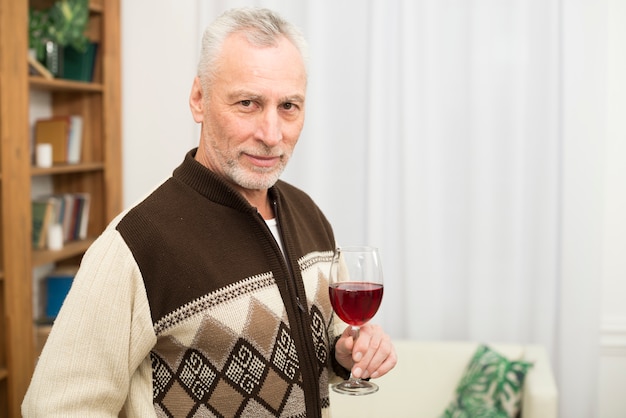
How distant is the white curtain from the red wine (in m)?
2.18

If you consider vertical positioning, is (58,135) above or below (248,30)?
below

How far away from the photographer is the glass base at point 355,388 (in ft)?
5.18

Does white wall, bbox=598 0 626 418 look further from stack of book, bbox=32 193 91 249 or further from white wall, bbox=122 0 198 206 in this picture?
stack of book, bbox=32 193 91 249

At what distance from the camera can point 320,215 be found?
75.7 inches

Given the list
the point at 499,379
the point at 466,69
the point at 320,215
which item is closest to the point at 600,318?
the point at 499,379

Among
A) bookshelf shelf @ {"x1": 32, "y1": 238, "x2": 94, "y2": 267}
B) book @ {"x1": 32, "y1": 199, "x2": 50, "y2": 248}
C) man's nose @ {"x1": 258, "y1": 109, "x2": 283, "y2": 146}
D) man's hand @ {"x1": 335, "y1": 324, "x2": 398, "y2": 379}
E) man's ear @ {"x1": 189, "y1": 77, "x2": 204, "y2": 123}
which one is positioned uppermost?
man's ear @ {"x1": 189, "y1": 77, "x2": 204, "y2": 123}

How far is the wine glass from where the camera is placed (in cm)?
149

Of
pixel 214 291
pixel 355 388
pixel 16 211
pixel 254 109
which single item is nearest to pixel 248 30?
pixel 254 109

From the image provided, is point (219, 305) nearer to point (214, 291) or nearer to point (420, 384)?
point (214, 291)

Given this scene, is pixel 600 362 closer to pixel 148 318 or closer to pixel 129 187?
pixel 129 187

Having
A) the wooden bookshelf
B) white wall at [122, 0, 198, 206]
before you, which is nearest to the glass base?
the wooden bookshelf

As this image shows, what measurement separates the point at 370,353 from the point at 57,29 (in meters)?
2.56

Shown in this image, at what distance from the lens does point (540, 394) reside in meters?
2.77

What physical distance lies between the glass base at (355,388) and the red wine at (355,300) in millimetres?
155
